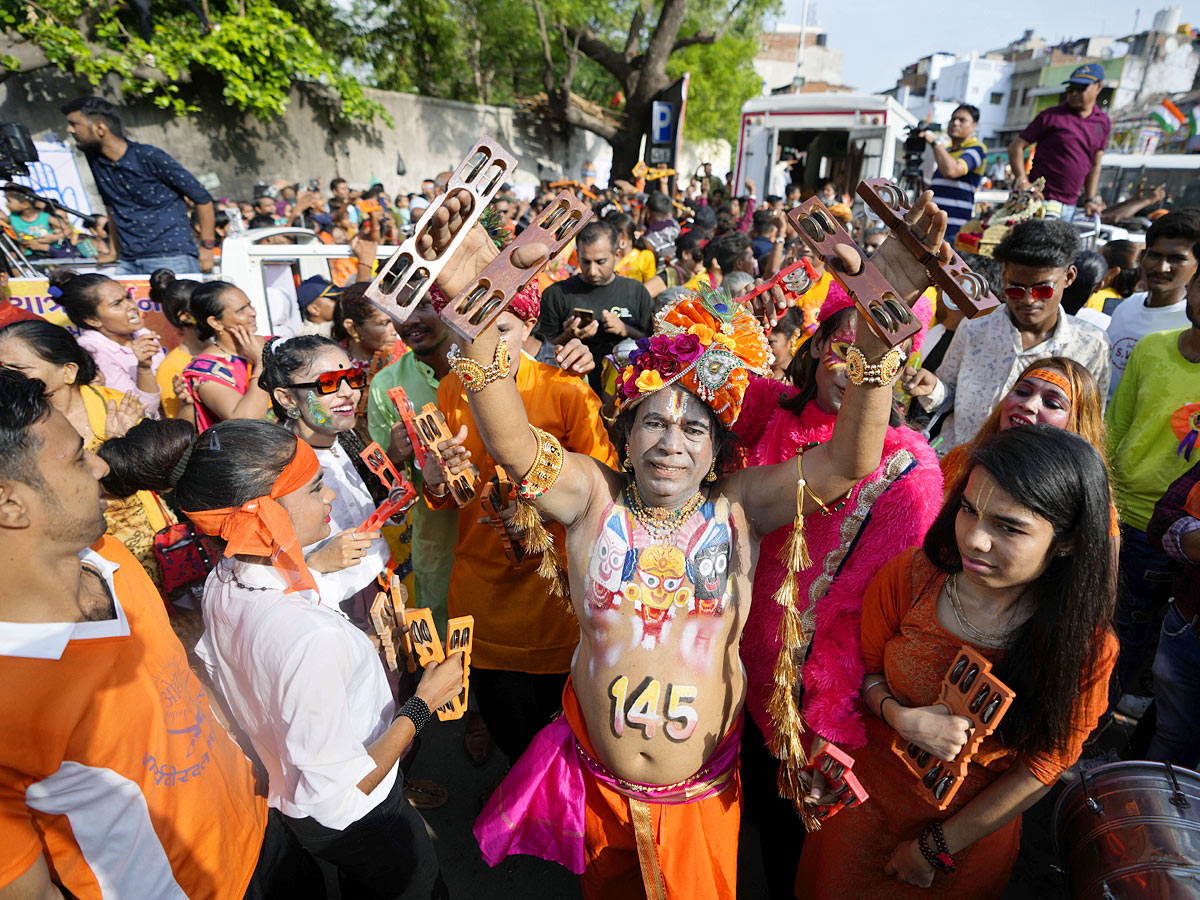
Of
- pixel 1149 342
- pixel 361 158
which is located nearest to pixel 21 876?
pixel 1149 342

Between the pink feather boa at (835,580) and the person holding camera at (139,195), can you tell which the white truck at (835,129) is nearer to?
the person holding camera at (139,195)

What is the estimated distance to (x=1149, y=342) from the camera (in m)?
3.05

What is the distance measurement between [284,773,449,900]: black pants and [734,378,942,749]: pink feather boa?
4.05 feet

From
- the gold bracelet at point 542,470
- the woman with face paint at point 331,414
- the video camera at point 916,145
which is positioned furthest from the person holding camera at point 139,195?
the video camera at point 916,145

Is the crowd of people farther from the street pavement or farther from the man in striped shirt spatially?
the man in striped shirt

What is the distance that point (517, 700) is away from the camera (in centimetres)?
291

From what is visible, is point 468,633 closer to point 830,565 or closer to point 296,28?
point 830,565

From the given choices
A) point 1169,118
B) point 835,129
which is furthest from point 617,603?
point 1169,118

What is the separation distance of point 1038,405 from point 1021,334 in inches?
37.4

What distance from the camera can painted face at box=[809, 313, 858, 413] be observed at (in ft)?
7.06

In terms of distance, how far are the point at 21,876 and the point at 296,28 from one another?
16.0 m

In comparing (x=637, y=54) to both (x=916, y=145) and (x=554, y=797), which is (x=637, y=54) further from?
(x=554, y=797)

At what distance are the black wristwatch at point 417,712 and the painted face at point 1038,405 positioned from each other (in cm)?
211

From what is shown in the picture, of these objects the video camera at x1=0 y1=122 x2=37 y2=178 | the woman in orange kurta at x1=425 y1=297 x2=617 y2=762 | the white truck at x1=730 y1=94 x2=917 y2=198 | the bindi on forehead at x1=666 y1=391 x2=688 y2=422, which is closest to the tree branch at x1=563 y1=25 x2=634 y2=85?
the white truck at x1=730 y1=94 x2=917 y2=198
